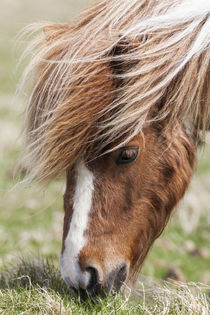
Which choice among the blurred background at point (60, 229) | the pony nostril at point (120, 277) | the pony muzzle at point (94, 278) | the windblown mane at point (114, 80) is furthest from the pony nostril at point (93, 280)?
the blurred background at point (60, 229)

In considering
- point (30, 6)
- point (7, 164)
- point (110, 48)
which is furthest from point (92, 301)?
point (30, 6)

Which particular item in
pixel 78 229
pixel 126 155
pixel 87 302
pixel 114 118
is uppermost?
pixel 114 118

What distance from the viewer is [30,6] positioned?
1467 inches

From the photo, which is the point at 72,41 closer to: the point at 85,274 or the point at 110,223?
the point at 110,223

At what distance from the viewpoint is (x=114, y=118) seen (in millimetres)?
2742

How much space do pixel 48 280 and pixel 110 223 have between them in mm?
684

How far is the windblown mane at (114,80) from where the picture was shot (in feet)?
8.91

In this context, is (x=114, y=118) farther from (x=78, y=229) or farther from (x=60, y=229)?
(x=60, y=229)

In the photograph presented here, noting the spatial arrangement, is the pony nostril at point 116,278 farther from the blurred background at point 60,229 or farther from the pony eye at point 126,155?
the blurred background at point 60,229

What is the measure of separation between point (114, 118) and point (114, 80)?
8.5 inches

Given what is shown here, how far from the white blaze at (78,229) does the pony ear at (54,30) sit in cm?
88

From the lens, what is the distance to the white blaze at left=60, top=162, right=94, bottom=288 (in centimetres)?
260

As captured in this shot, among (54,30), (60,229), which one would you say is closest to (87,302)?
(54,30)

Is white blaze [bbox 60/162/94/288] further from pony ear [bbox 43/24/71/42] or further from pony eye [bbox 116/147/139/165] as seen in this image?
pony ear [bbox 43/24/71/42]
